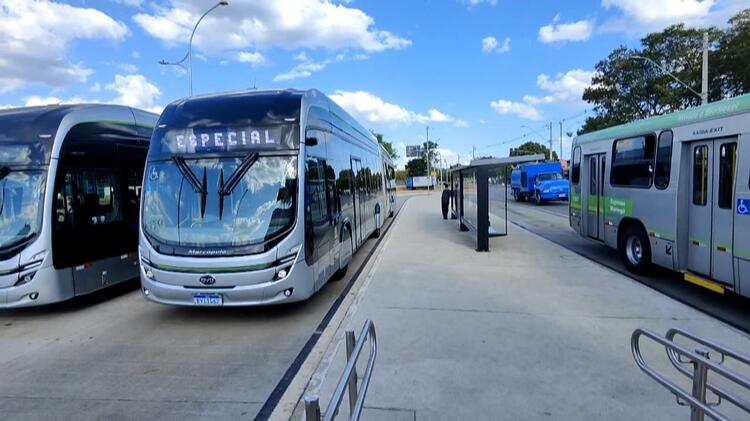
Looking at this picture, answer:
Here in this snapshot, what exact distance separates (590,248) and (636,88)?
29183 mm

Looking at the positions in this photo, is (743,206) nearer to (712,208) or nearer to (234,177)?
(712,208)

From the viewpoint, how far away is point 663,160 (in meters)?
7.63

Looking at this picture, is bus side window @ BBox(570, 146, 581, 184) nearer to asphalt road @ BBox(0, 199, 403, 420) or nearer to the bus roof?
the bus roof

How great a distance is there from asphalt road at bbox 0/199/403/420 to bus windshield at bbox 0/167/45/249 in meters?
1.33

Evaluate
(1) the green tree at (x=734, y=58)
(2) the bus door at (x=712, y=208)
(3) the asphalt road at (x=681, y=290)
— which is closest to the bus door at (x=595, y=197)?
(3) the asphalt road at (x=681, y=290)

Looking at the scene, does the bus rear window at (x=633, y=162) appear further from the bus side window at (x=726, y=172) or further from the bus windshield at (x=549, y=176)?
the bus windshield at (x=549, y=176)

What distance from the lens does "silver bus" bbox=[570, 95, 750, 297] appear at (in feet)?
19.4

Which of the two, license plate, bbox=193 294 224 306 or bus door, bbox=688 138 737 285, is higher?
bus door, bbox=688 138 737 285

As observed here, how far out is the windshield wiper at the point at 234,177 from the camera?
592cm

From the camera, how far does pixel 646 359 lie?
4.63 meters

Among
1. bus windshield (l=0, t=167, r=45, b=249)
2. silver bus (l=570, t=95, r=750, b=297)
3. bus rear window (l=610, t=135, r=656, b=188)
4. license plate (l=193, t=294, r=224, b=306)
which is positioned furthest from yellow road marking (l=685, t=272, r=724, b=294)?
bus windshield (l=0, t=167, r=45, b=249)

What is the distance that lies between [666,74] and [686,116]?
31.6 metres

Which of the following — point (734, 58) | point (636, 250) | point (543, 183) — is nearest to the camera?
point (636, 250)

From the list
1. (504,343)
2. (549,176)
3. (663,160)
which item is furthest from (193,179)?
(549,176)
